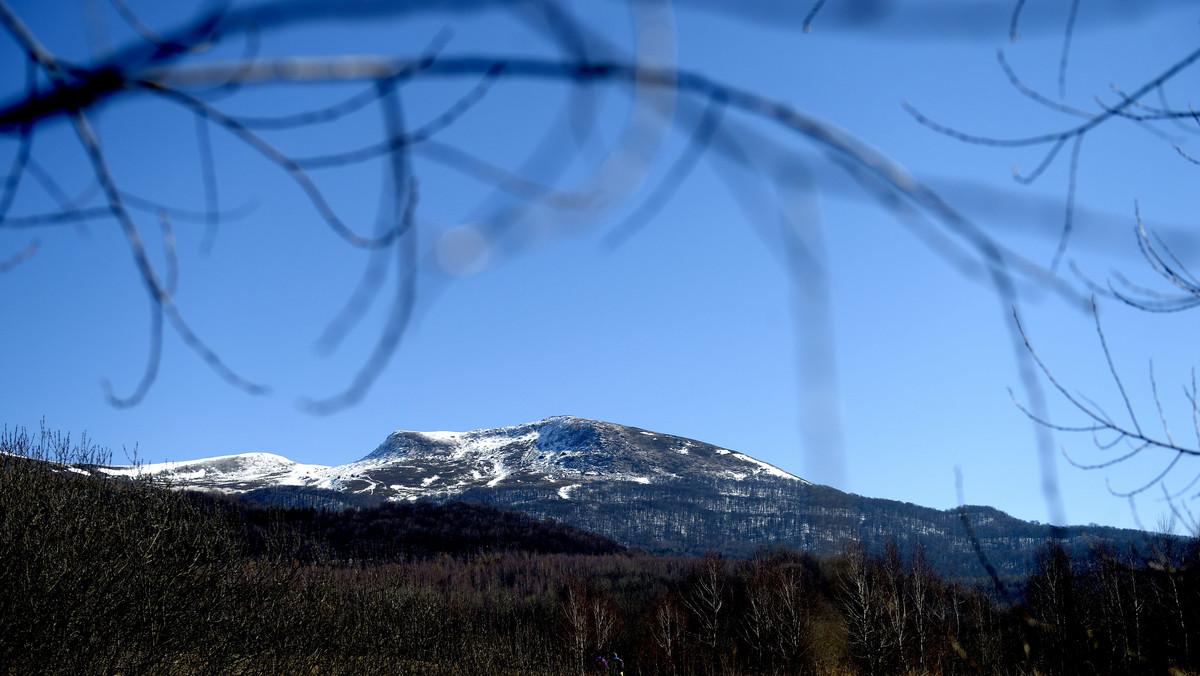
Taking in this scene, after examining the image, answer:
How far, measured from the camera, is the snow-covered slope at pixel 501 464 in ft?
491

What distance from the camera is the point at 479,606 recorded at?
36.4m

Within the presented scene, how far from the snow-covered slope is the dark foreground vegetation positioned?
94.2 metres

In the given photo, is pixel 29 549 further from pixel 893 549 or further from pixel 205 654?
pixel 893 549

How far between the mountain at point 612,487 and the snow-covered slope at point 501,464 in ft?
1.29

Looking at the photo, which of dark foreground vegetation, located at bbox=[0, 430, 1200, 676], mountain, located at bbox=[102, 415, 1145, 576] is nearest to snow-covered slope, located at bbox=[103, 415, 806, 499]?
mountain, located at bbox=[102, 415, 1145, 576]

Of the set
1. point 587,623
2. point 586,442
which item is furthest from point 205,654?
point 586,442

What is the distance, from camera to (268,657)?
2042 centimetres

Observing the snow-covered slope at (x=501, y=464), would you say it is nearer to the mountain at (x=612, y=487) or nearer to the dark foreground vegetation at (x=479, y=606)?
the mountain at (x=612, y=487)

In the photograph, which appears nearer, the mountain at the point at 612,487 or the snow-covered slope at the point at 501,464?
the mountain at the point at 612,487

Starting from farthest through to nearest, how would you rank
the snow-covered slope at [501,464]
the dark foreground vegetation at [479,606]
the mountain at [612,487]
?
the snow-covered slope at [501,464] < the mountain at [612,487] < the dark foreground vegetation at [479,606]

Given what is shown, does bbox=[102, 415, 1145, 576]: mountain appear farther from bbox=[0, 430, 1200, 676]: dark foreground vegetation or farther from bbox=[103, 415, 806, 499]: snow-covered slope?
bbox=[0, 430, 1200, 676]: dark foreground vegetation

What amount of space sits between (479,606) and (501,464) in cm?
13512

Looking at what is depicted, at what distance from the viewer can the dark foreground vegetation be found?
1363 cm

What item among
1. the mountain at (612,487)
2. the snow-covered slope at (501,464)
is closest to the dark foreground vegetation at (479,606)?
the mountain at (612,487)
